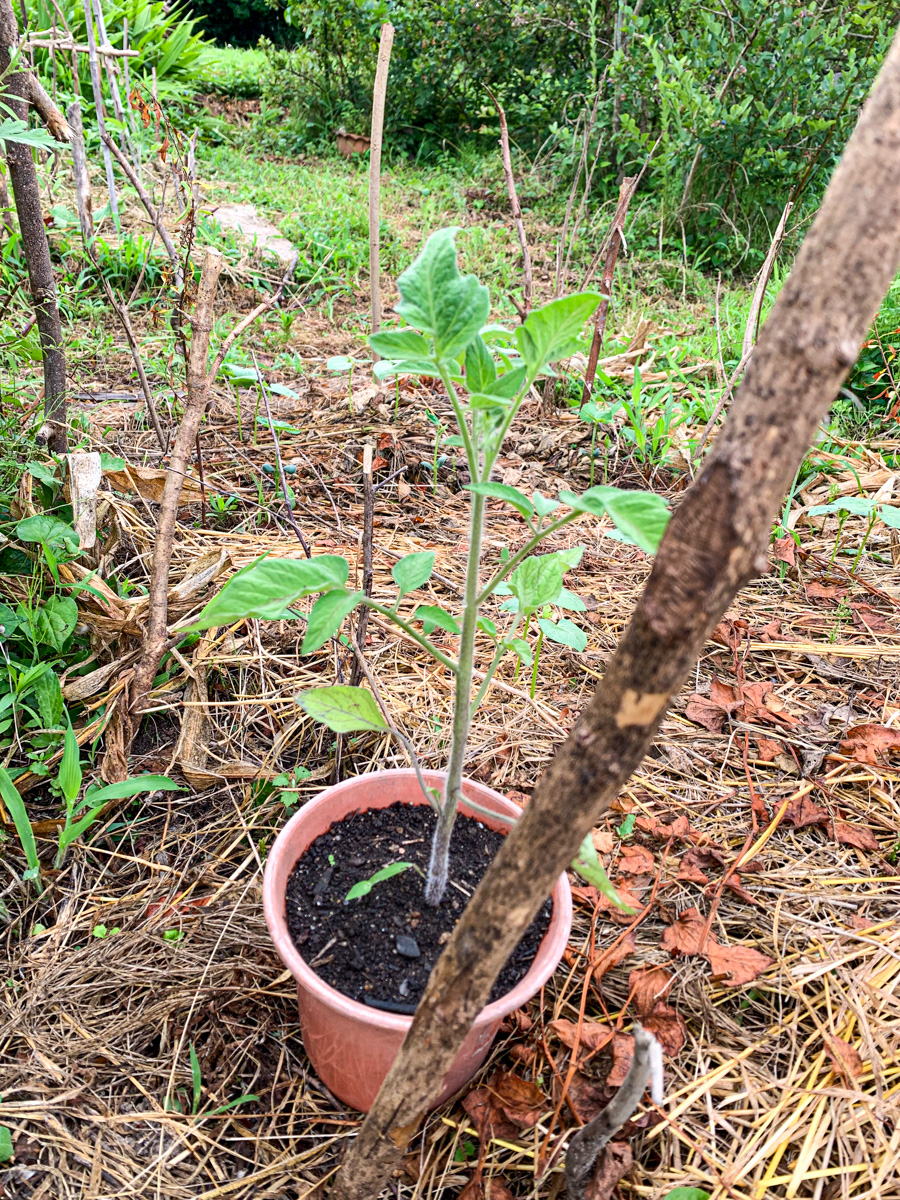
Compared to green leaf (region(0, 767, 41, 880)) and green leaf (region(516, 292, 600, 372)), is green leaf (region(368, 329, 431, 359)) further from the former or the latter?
green leaf (region(0, 767, 41, 880))

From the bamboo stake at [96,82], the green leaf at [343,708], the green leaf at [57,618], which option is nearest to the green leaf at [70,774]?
the green leaf at [57,618]

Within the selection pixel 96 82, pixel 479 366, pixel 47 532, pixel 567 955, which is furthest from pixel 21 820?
pixel 96 82

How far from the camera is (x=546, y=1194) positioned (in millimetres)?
1010

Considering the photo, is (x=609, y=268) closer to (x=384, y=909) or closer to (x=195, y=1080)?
(x=384, y=909)

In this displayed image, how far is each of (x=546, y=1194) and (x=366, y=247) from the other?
4.24 m

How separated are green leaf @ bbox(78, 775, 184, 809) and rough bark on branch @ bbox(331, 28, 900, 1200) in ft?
2.73

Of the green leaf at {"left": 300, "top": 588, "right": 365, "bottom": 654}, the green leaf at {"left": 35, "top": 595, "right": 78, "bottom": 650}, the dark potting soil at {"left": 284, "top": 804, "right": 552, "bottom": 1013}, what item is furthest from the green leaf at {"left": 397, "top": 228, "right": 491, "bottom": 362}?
the green leaf at {"left": 35, "top": 595, "right": 78, "bottom": 650}

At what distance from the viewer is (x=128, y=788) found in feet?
4.50

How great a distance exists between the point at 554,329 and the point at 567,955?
95cm

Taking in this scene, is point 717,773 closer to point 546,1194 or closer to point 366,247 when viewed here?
point 546,1194

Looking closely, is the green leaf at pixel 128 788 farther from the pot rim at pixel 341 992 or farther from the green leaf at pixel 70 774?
the pot rim at pixel 341 992

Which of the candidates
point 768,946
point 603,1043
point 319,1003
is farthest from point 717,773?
point 319,1003

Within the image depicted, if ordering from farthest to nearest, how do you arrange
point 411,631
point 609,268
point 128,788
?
point 609,268 → point 128,788 → point 411,631

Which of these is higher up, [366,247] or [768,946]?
[366,247]
